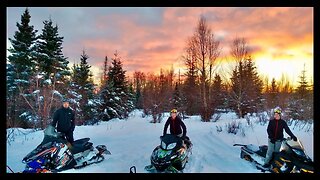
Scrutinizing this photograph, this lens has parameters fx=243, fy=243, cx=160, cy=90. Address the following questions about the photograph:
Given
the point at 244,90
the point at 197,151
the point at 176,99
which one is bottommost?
the point at 197,151

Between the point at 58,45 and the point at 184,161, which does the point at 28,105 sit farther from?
the point at 184,161

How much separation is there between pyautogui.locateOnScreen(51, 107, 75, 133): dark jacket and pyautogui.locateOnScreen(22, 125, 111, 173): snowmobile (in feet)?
1.50

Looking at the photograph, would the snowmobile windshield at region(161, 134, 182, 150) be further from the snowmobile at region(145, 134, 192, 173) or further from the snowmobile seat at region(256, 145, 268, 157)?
the snowmobile seat at region(256, 145, 268, 157)

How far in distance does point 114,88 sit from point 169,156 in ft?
48.5

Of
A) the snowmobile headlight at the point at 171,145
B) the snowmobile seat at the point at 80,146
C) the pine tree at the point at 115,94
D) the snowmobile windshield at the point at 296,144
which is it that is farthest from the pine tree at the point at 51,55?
the snowmobile windshield at the point at 296,144

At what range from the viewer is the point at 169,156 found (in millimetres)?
5027

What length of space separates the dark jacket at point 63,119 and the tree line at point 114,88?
18.9 feet

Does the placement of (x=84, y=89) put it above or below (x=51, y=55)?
below

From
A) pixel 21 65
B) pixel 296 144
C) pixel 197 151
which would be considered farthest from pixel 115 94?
pixel 296 144

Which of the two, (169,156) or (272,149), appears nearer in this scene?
(169,156)

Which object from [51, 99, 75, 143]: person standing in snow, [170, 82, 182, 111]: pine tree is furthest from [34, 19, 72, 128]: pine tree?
[170, 82, 182, 111]: pine tree

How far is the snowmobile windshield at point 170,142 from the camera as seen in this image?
5.25m

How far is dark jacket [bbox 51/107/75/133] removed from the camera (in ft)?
19.6

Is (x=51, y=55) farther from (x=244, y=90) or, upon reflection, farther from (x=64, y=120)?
(x=244, y=90)
